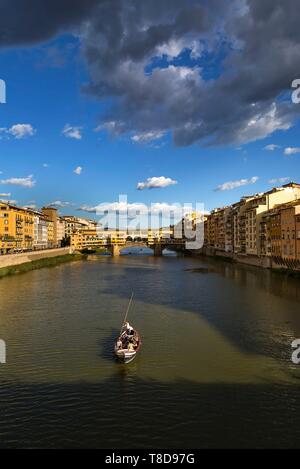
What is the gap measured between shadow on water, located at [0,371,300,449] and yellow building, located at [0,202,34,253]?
73757 millimetres

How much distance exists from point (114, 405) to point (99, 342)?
8.07m

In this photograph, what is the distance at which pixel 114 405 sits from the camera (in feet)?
44.8

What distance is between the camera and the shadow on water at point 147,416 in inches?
452

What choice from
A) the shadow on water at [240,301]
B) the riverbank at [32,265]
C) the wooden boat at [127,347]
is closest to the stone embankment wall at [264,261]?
the shadow on water at [240,301]

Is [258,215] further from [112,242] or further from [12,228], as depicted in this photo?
[112,242]

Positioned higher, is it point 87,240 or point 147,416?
point 87,240

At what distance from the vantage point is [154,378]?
16141 mm

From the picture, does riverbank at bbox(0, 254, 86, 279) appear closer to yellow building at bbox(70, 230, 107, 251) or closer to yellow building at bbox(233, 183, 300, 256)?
yellow building at bbox(70, 230, 107, 251)

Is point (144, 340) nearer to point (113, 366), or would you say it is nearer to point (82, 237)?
point (113, 366)

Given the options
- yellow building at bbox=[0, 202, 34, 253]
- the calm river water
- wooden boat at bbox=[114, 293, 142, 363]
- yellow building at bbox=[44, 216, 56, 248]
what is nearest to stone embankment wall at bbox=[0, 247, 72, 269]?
yellow building at bbox=[0, 202, 34, 253]

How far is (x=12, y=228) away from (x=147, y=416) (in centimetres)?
8140

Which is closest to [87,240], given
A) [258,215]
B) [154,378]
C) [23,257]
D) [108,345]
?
[23,257]

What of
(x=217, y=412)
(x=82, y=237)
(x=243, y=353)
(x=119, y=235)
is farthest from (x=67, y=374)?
(x=119, y=235)

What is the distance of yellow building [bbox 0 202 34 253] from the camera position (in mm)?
84262
